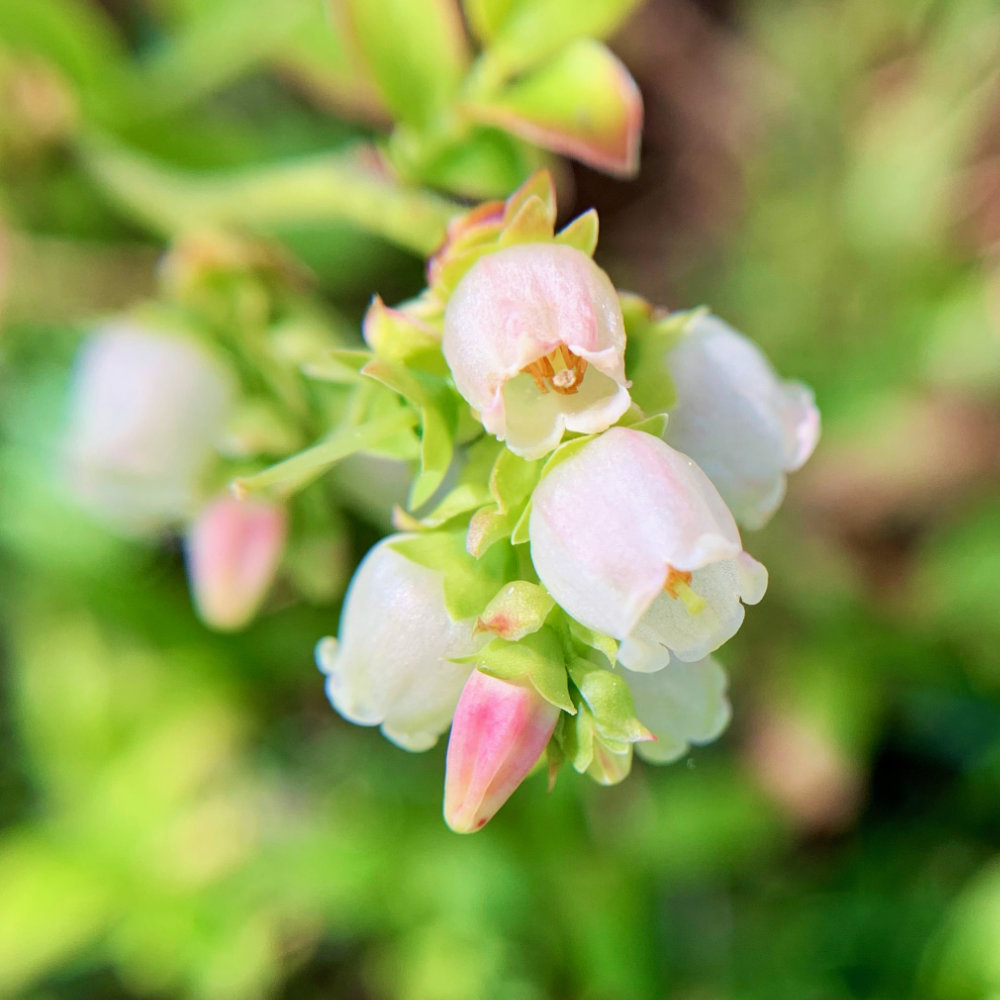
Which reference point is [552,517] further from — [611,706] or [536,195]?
[536,195]

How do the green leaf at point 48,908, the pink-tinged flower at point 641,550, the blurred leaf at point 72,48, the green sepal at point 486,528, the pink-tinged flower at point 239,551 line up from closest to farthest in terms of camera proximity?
the pink-tinged flower at point 641,550 → the green sepal at point 486,528 → the pink-tinged flower at point 239,551 → the blurred leaf at point 72,48 → the green leaf at point 48,908

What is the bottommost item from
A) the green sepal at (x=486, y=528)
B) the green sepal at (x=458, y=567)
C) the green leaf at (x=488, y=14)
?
the green sepal at (x=458, y=567)

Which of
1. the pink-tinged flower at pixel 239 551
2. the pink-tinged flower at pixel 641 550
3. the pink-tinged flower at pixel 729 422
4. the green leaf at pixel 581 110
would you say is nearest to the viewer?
the pink-tinged flower at pixel 641 550

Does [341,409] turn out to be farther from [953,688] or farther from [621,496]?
[953,688]

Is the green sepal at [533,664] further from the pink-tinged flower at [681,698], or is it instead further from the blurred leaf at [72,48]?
the blurred leaf at [72,48]

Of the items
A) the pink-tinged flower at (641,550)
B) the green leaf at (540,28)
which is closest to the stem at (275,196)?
the green leaf at (540,28)

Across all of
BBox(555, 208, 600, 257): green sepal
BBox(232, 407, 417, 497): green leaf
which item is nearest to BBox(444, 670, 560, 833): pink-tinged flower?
BBox(232, 407, 417, 497): green leaf

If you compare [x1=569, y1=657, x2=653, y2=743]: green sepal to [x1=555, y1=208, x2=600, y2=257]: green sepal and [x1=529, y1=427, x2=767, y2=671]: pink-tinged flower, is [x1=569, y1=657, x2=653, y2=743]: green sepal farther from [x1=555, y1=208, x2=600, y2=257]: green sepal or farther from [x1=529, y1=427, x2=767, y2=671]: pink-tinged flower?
[x1=555, y1=208, x2=600, y2=257]: green sepal
